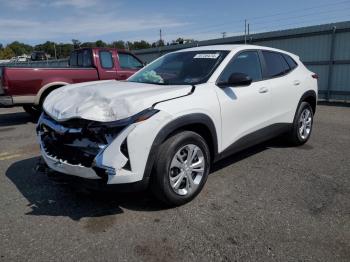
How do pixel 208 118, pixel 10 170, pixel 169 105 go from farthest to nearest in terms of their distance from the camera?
pixel 10 170
pixel 208 118
pixel 169 105

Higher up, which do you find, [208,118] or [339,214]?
[208,118]

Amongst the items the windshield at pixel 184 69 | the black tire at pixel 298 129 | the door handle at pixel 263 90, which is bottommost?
the black tire at pixel 298 129

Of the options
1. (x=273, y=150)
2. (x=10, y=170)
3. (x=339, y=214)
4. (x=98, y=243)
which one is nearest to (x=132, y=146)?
(x=98, y=243)

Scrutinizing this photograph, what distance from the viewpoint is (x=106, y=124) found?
3107 mm

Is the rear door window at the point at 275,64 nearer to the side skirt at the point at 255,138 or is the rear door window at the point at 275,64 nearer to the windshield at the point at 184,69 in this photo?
the side skirt at the point at 255,138

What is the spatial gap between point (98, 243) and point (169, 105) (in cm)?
145

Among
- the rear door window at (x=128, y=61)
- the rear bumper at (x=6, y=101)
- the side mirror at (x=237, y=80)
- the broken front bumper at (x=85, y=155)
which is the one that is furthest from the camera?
the rear door window at (x=128, y=61)

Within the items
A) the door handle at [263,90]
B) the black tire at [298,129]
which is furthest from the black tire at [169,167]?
the black tire at [298,129]

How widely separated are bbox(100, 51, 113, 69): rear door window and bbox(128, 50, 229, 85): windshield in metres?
5.08

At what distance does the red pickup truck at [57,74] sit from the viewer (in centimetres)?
802

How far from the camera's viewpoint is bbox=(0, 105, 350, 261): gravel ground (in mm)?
2797

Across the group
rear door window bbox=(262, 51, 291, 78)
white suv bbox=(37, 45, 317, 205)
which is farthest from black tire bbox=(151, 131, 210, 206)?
rear door window bbox=(262, 51, 291, 78)

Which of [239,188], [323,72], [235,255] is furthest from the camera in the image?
[323,72]

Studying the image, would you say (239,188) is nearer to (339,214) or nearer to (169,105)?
(339,214)
